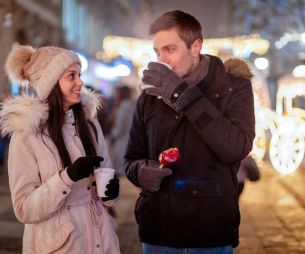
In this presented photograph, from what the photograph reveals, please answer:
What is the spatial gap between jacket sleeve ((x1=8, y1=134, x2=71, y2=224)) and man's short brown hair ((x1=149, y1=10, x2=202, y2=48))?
900mm

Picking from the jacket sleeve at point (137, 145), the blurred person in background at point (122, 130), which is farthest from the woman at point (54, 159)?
the blurred person in background at point (122, 130)

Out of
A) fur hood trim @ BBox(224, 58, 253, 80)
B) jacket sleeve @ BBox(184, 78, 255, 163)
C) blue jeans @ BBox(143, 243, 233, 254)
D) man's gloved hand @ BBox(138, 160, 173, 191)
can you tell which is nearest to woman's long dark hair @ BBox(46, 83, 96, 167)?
man's gloved hand @ BBox(138, 160, 173, 191)

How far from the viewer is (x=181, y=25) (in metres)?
2.62

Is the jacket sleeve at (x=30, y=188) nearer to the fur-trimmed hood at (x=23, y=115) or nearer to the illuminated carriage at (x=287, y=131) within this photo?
the fur-trimmed hood at (x=23, y=115)

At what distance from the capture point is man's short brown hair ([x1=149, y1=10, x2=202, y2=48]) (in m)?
2.61

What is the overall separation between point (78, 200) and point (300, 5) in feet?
45.3

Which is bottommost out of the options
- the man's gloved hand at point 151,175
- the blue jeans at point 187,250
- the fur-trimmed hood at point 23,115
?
the blue jeans at point 187,250

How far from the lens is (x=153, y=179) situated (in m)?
2.58

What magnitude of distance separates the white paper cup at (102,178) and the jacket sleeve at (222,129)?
60 centimetres

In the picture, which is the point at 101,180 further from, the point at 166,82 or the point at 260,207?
the point at 260,207

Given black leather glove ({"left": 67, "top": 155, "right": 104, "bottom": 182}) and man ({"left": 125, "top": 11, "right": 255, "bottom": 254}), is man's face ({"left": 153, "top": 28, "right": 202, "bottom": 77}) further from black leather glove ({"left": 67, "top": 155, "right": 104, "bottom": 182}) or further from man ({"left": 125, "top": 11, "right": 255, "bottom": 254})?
black leather glove ({"left": 67, "top": 155, "right": 104, "bottom": 182})

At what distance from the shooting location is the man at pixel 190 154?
8.44ft

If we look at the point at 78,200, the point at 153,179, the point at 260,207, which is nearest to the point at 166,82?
the point at 153,179

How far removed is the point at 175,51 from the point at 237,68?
0.47m
